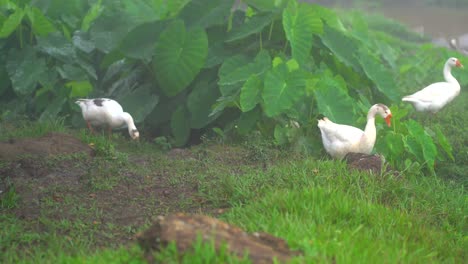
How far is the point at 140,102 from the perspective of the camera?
6938mm

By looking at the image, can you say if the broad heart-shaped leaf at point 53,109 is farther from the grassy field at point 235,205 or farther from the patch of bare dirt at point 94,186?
the grassy field at point 235,205

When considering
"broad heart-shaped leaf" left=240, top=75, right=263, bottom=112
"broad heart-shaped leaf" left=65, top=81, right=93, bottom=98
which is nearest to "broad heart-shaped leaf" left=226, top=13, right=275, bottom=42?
"broad heart-shaped leaf" left=240, top=75, right=263, bottom=112

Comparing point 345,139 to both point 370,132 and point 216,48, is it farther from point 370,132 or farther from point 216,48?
point 216,48

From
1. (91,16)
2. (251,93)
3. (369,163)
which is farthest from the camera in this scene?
(91,16)

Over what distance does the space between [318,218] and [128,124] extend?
2.90m

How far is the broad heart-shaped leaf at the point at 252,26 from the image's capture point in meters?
6.38

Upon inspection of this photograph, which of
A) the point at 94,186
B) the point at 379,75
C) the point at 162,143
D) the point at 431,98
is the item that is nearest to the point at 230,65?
the point at 162,143

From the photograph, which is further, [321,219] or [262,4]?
[262,4]

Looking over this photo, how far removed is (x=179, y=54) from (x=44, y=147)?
164 cm

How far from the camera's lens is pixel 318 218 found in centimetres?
405

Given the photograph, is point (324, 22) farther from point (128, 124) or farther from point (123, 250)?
point (123, 250)

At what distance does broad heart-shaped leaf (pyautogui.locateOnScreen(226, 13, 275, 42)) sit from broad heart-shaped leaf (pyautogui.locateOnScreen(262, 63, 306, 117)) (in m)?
0.72

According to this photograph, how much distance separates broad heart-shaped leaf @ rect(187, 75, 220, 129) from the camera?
6.52 metres

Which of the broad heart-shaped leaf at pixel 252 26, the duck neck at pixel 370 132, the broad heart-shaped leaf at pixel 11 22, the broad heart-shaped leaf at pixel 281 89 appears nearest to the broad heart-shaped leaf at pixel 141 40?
the broad heart-shaped leaf at pixel 252 26
